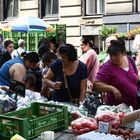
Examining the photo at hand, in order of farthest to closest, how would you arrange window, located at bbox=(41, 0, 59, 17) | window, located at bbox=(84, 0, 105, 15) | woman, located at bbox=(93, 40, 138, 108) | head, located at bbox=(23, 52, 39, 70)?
window, located at bbox=(41, 0, 59, 17) < window, located at bbox=(84, 0, 105, 15) < head, located at bbox=(23, 52, 39, 70) < woman, located at bbox=(93, 40, 138, 108)

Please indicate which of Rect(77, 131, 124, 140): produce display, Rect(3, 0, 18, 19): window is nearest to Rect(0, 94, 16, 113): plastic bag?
Rect(77, 131, 124, 140): produce display

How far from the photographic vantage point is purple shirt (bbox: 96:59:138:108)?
618cm

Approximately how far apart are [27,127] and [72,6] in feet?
53.9

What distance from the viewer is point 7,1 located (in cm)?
2398

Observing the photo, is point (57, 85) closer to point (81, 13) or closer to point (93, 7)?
point (93, 7)

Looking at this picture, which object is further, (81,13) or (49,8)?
(49,8)

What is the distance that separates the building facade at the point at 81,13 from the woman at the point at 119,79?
11.3 m

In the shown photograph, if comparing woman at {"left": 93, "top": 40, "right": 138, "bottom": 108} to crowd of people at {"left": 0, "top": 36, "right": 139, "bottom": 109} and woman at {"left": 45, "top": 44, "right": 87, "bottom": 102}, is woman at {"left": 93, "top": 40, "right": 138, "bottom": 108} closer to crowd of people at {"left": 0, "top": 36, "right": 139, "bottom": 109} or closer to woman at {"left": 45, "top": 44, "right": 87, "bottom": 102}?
crowd of people at {"left": 0, "top": 36, "right": 139, "bottom": 109}

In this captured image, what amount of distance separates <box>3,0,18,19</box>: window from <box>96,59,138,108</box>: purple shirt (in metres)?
18.1

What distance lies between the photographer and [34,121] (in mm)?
4645

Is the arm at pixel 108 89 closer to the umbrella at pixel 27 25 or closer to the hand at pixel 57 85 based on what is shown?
the hand at pixel 57 85

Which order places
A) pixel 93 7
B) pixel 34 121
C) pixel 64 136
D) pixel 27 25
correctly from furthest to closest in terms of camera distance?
1. pixel 93 7
2. pixel 27 25
3. pixel 64 136
4. pixel 34 121

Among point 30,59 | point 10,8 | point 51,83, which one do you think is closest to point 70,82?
point 51,83

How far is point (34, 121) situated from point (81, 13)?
15.9 metres
